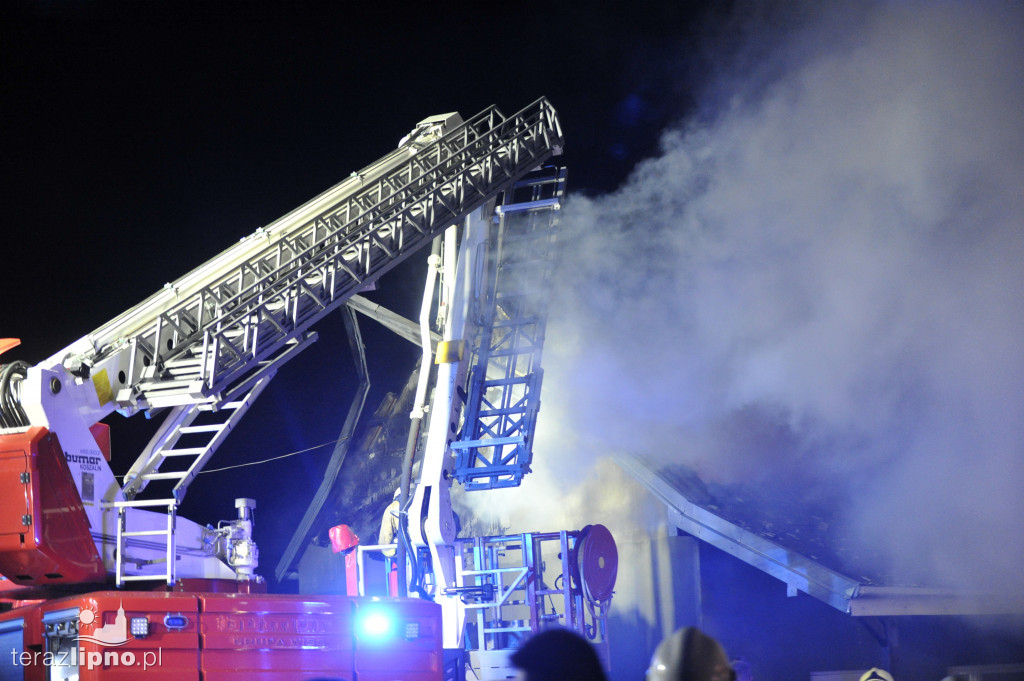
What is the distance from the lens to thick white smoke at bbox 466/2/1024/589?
572 inches

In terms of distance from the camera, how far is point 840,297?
631 inches

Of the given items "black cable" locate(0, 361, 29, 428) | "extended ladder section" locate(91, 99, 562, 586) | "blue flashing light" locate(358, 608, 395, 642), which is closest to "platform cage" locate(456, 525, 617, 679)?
"blue flashing light" locate(358, 608, 395, 642)

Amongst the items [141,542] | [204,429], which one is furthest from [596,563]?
[141,542]

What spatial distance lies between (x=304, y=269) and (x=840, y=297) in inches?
362

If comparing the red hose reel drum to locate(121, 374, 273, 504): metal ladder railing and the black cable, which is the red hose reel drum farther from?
the black cable

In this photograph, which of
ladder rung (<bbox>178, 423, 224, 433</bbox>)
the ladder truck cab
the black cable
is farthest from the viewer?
ladder rung (<bbox>178, 423, 224, 433</bbox>)

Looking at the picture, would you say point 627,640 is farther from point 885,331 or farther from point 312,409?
point 312,409

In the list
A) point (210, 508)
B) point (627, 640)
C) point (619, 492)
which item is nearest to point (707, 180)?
point (619, 492)

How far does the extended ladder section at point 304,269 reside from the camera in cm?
1045

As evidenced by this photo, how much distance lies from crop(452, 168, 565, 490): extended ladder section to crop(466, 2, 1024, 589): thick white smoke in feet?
10.0

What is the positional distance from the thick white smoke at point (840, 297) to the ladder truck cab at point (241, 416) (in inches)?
114

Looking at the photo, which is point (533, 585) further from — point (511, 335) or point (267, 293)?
point (267, 293)

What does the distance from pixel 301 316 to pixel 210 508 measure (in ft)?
24.6

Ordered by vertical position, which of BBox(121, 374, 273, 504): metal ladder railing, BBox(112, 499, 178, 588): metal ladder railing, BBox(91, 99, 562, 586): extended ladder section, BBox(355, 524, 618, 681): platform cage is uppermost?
BBox(91, 99, 562, 586): extended ladder section
